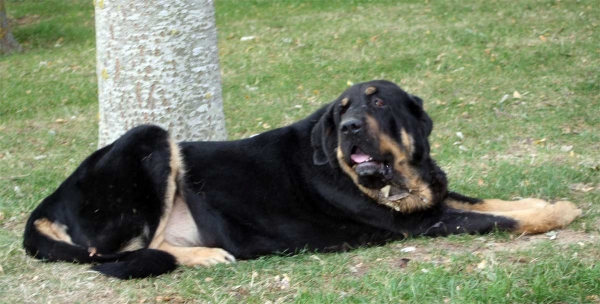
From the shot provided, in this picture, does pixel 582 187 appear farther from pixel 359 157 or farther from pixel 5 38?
pixel 5 38

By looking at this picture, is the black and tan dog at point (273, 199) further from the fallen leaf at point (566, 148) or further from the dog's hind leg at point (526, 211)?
the fallen leaf at point (566, 148)

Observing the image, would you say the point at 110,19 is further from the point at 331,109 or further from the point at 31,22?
the point at 31,22

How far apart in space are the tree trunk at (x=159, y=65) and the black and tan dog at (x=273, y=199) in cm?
123

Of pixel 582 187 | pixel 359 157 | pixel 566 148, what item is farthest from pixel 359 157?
pixel 566 148

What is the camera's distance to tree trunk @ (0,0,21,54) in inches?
578

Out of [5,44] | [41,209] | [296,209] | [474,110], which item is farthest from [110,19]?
[5,44]

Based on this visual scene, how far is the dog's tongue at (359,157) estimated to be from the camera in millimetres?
5508

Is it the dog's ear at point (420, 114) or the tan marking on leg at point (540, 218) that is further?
the dog's ear at point (420, 114)

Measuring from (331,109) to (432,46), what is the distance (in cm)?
742

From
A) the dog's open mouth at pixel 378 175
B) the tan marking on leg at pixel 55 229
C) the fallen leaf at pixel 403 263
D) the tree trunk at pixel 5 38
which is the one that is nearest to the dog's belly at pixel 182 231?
the tan marking on leg at pixel 55 229

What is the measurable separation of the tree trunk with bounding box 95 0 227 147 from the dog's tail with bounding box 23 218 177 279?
72.6 inches

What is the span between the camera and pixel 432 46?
1284cm

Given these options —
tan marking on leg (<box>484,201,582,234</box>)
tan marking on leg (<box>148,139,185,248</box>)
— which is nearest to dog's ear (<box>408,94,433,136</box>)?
tan marking on leg (<box>484,201,582,234</box>)

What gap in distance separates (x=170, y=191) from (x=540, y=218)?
2675 mm
